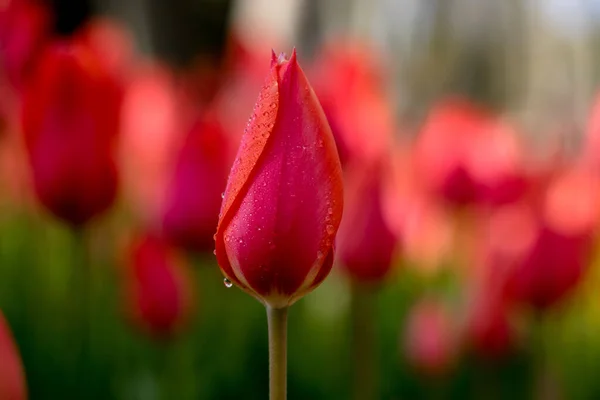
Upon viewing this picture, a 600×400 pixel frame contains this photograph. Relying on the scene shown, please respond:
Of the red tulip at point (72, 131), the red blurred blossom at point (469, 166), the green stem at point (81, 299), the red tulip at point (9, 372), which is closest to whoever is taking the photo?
the red tulip at point (9, 372)

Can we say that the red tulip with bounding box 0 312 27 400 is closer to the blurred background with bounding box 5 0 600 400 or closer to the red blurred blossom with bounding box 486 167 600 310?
the blurred background with bounding box 5 0 600 400

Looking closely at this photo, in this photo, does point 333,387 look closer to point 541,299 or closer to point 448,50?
point 541,299

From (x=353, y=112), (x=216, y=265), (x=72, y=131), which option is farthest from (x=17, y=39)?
(x=216, y=265)

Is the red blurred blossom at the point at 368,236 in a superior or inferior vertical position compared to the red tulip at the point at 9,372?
inferior

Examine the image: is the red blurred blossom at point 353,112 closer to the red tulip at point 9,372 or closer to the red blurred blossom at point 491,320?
the red blurred blossom at point 491,320

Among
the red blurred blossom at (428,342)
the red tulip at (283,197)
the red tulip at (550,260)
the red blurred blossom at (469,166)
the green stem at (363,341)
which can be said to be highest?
the red tulip at (283,197)

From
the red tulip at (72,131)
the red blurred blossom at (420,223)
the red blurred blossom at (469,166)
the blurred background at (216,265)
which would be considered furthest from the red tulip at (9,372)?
the red blurred blossom at (469,166)

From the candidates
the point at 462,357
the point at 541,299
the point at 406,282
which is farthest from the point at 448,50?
the point at 541,299
